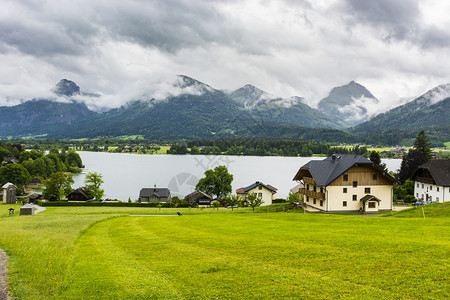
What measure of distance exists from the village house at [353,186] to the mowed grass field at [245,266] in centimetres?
2211

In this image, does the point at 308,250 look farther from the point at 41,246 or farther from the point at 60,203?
the point at 60,203

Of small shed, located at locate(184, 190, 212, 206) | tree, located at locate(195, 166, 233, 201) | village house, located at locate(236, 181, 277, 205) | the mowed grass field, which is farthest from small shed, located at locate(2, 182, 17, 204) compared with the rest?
the mowed grass field

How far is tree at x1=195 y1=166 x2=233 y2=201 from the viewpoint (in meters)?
78.4

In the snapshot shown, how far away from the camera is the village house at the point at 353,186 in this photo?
40844 millimetres

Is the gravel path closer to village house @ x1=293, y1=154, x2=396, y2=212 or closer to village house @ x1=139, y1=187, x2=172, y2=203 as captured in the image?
village house @ x1=293, y1=154, x2=396, y2=212

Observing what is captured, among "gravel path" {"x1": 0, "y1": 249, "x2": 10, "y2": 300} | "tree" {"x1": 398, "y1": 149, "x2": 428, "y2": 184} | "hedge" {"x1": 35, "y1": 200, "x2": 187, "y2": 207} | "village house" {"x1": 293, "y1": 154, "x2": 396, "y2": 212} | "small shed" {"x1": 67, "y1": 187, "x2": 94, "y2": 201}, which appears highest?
"tree" {"x1": 398, "y1": 149, "x2": 428, "y2": 184}

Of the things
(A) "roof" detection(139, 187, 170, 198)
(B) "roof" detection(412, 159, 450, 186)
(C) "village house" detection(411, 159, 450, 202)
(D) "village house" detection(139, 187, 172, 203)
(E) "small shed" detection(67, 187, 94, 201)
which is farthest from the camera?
(A) "roof" detection(139, 187, 170, 198)

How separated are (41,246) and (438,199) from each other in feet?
185

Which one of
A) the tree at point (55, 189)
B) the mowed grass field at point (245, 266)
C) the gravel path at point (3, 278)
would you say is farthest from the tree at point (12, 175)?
the gravel path at point (3, 278)

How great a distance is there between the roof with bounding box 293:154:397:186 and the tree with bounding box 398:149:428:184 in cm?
3016

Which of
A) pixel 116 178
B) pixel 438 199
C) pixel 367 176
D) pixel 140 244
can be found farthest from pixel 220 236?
pixel 116 178

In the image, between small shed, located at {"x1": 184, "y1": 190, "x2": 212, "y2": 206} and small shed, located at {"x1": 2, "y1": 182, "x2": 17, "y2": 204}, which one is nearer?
small shed, located at {"x1": 2, "y1": 182, "x2": 17, "y2": 204}

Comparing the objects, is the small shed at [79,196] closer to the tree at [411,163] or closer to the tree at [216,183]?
the tree at [216,183]

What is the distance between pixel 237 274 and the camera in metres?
11.2
